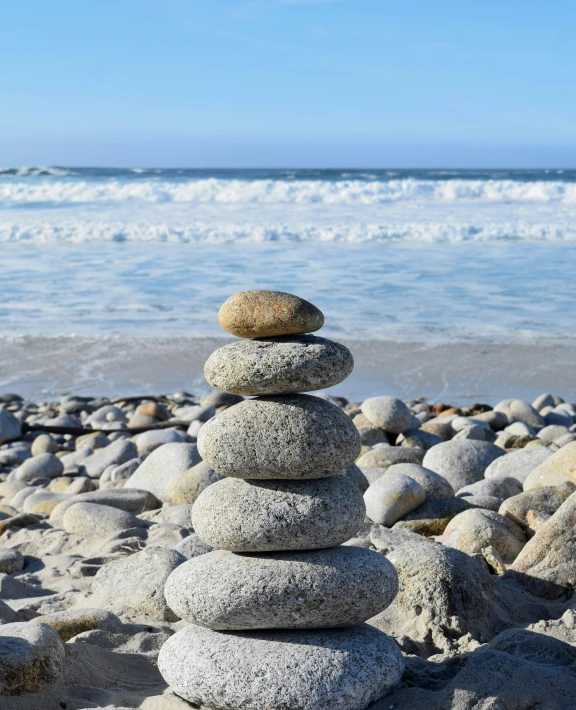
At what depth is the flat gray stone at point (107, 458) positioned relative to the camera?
829cm

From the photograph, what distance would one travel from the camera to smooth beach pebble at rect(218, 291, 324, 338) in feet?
11.3

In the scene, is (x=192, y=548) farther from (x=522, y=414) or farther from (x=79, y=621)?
(x=522, y=414)

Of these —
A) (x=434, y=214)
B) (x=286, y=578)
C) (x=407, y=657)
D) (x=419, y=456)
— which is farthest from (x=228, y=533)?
(x=434, y=214)

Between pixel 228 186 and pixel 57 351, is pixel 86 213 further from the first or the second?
pixel 57 351

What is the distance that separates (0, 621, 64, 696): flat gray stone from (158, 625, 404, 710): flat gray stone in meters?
0.46

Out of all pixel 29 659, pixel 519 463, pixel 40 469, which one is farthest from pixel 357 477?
pixel 40 469

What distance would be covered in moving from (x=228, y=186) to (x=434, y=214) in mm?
11974

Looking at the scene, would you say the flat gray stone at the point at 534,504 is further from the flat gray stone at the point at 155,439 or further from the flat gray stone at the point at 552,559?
the flat gray stone at the point at 155,439

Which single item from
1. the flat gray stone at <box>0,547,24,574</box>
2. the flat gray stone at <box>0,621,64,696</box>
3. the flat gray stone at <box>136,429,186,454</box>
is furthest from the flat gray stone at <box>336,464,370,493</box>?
the flat gray stone at <box>136,429,186,454</box>

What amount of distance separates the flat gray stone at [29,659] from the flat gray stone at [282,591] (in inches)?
21.2

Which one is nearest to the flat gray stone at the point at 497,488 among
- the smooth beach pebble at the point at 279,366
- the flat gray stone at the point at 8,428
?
the smooth beach pebble at the point at 279,366

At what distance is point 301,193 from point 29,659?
34453 millimetres

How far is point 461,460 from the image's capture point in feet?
22.5

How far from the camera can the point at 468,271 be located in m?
19.0
